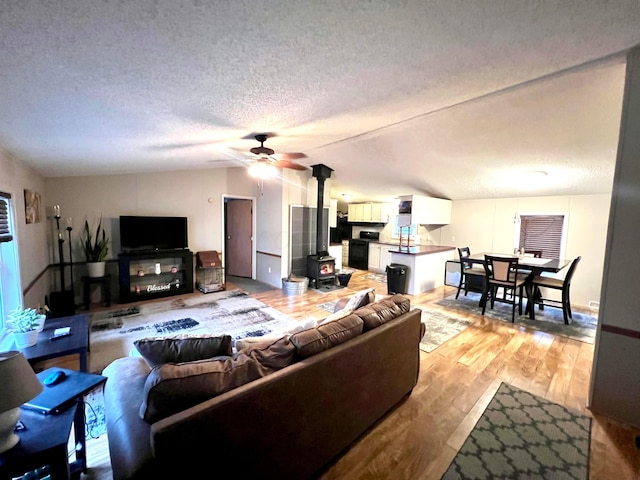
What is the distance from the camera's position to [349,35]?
1290 millimetres

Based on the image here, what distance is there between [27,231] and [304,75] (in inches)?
147

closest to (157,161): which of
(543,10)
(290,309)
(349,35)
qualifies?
(290,309)

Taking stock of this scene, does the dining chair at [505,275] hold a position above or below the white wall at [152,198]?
below

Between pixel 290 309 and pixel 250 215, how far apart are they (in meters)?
2.82

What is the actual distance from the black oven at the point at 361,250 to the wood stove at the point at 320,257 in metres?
2.12

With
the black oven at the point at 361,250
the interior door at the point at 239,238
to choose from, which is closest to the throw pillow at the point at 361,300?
the interior door at the point at 239,238

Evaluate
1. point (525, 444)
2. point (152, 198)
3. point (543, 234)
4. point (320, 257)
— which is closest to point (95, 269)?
point (152, 198)

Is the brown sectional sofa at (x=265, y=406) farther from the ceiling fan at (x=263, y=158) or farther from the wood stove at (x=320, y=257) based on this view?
the wood stove at (x=320, y=257)

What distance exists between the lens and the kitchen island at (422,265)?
5477 millimetres

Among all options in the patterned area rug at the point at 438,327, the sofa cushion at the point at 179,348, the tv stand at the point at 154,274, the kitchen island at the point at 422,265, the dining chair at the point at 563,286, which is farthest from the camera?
the kitchen island at the point at 422,265

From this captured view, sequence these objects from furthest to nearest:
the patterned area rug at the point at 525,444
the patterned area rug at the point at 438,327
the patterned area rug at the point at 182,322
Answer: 1. the patterned area rug at the point at 438,327
2. the patterned area rug at the point at 182,322
3. the patterned area rug at the point at 525,444

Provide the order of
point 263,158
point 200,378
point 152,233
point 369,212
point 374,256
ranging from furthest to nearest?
point 369,212 → point 374,256 → point 152,233 → point 263,158 → point 200,378

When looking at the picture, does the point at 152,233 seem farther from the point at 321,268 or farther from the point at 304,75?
the point at 304,75

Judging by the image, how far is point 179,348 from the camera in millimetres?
1505
